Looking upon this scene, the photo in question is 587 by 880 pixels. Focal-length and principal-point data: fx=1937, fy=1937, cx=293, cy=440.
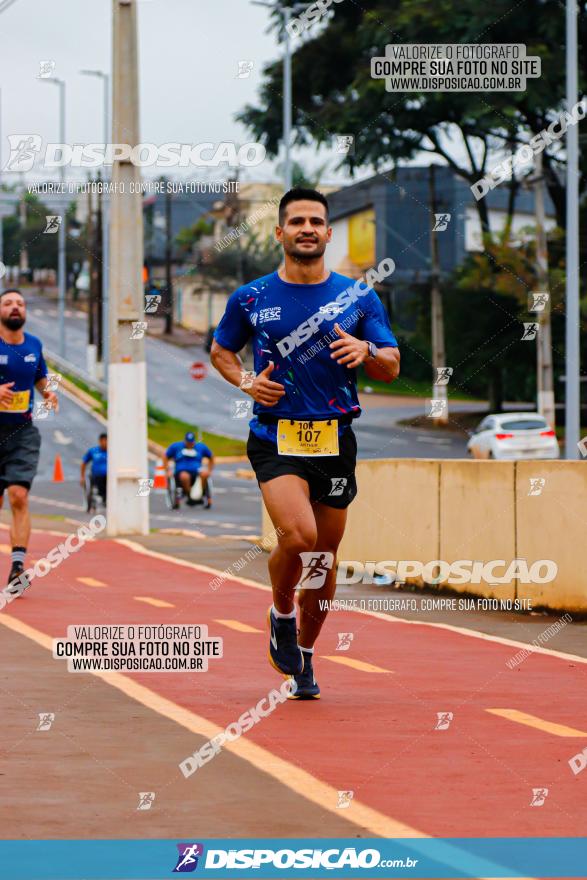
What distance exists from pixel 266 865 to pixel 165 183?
1393cm

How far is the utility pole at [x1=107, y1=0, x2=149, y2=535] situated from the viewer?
19.7 meters

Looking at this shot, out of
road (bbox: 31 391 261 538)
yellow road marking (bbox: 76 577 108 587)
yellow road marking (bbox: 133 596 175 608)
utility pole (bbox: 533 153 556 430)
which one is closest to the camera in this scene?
yellow road marking (bbox: 133 596 175 608)

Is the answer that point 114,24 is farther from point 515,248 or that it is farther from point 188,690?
point 515,248

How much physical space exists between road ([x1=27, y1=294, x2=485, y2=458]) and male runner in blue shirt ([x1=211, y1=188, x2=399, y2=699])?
1633 inches

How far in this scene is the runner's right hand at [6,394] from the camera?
41.4 ft

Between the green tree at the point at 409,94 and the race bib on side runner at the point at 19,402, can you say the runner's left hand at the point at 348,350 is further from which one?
the green tree at the point at 409,94

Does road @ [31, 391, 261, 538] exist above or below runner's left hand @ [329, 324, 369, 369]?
below

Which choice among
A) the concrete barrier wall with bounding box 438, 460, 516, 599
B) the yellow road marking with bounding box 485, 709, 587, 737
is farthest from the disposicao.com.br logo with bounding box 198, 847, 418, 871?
the concrete barrier wall with bounding box 438, 460, 516, 599

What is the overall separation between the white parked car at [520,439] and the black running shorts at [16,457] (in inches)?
1159

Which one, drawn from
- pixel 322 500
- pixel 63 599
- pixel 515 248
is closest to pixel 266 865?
pixel 322 500

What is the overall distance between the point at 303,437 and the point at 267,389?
0.30 meters

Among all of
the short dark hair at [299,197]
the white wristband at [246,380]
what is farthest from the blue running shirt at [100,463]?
the short dark hair at [299,197]

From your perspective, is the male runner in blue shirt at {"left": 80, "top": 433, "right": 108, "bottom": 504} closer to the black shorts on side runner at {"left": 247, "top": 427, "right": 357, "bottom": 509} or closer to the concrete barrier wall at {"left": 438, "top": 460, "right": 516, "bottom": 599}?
the concrete barrier wall at {"left": 438, "top": 460, "right": 516, "bottom": 599}

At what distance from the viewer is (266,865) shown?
16.6 ft
